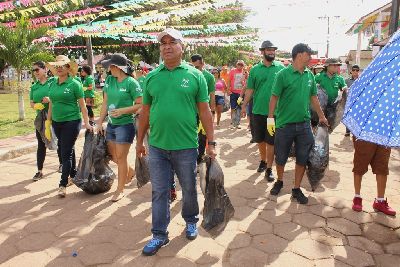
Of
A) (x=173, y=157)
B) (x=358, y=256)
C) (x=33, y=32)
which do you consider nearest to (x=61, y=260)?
(x=173, y=157)

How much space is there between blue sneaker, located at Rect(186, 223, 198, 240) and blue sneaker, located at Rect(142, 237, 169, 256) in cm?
30

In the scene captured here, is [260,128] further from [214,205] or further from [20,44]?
[20,44]

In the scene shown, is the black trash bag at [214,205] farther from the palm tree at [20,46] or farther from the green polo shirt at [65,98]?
the palm tree at [20,46]

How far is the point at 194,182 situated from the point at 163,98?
0.84 meters

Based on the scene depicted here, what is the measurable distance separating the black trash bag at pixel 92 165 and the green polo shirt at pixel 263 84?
Result: 2.30 m

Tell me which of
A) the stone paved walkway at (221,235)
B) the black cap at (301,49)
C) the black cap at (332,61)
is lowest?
the stone paved walkway at (221,235)

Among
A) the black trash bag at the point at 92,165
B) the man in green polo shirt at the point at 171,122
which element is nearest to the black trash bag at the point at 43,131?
the black trash bag at the point at 92,165

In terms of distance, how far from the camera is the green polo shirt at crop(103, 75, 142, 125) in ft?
13.8

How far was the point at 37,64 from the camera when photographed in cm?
548

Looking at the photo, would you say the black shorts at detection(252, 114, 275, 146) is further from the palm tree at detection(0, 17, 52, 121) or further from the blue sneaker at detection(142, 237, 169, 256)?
the palm tree at detection(0, 17, 52, 121)

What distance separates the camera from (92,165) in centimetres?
461

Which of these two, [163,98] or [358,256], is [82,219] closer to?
[163,98]

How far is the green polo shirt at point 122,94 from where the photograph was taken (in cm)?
420

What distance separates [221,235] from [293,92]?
1.89 m
